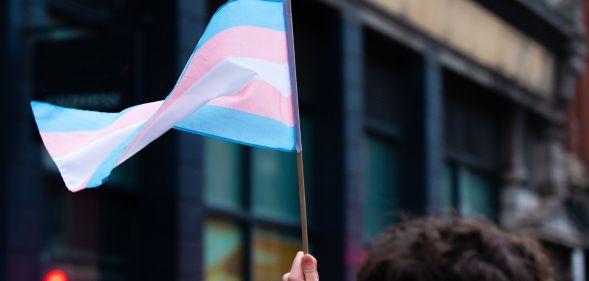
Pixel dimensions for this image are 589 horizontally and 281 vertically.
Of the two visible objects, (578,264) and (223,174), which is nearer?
(223,174)

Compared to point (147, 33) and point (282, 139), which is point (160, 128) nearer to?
point (282, 139)

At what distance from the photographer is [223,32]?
15.4 ft

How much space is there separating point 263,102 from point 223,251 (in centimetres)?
1029

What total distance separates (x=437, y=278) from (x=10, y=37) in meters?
9.04

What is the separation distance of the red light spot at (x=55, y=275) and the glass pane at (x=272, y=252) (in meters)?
3.46

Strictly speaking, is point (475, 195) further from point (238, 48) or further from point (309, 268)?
point (309, 268)

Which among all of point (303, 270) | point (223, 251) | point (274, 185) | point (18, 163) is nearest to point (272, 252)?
point (274, 185)

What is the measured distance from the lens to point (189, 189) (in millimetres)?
13344

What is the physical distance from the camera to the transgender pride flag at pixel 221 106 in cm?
436

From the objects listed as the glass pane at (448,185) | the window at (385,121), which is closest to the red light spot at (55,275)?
the window at (385,121)

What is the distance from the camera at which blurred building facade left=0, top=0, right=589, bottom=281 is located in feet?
37.6

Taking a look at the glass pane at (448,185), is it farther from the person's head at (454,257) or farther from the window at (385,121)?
the person's head at (454,257)

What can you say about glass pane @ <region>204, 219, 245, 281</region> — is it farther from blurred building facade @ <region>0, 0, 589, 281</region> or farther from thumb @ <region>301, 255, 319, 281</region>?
thumb @ <region>301, 255, 319, 281</region>

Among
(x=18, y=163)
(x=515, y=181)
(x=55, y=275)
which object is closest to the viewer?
(x=18, y=163)
